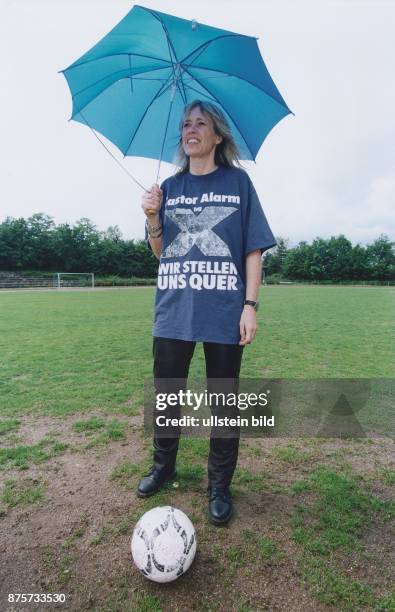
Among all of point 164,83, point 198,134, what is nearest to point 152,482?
point 198,134

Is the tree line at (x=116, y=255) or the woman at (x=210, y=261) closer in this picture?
the woman at (x=210, y=261)

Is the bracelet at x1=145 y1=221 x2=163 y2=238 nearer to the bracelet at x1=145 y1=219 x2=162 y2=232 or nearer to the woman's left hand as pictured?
the bracelet at x1=145 y1=219 x2=162 y2=232

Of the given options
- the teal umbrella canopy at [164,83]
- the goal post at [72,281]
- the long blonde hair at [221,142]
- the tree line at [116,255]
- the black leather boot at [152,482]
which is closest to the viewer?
the teal umbrella canopy at [164,83]

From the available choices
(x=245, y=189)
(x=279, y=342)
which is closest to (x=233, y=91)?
(x=245, y=189)

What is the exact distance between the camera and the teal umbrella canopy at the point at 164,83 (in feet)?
7.35

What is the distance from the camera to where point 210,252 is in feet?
7.70

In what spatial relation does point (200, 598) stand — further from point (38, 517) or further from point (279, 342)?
point (279, 342)

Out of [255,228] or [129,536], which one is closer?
[129,536]

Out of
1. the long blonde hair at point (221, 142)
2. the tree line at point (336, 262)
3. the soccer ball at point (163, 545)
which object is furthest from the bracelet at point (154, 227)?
the tree line at point (336, 262)

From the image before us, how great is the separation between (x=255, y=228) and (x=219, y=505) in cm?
179

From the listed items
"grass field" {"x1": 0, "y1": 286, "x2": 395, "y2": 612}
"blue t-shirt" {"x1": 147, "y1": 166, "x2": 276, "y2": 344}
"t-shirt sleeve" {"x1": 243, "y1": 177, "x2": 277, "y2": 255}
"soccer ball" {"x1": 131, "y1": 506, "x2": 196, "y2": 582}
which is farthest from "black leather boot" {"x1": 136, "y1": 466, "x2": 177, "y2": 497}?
"t-shirt sleeve" {"x1": 243, "y1": 177, "x2": 277, "y2": 255}

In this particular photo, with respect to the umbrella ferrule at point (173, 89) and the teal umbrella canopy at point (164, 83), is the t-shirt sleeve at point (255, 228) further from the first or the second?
the umbrella ferrule at point (173, 89)

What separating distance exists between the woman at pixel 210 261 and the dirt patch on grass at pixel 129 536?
259 mm

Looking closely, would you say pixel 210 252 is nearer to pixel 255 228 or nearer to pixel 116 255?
pixel 255 228
